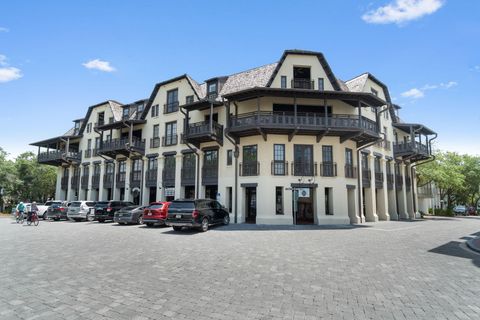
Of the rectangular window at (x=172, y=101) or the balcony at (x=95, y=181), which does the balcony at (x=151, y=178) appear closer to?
the rectangular window at (x=172, y=101)

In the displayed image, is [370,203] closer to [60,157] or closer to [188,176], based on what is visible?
[188,176]

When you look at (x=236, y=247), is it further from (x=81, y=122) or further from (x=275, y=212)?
(x=81, y=122)

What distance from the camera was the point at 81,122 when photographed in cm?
4012

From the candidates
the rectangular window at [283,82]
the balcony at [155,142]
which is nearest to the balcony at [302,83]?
the rectangular window at [283,82]

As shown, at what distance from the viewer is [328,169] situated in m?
22.6

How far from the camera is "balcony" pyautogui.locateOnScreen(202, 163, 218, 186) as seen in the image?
2495 cm

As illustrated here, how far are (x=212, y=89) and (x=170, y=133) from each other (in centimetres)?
662

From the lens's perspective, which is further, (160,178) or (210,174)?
(160,178)

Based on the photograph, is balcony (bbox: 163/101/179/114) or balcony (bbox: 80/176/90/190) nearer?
balcony (bbox: 163/101/179/114)

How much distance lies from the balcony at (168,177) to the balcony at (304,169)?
1275cm

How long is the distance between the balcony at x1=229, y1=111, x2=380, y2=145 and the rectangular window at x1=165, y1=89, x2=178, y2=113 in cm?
931

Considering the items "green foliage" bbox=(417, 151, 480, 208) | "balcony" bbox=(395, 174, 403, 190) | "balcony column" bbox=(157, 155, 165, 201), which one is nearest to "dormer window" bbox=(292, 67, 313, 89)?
"balcony column" bbox=(157, 155, 165, 201)

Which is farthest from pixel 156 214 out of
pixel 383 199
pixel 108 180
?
pixel 383 199

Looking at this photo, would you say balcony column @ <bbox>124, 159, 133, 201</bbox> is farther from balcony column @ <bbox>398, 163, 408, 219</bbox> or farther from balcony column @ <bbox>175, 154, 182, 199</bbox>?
balcony column @ <bbox>398, 163, 408, 219</bbox>
